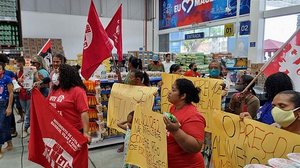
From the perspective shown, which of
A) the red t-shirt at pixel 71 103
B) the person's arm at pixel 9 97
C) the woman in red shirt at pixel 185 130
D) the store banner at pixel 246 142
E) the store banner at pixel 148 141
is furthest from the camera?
the person's arm at pixel 9 97

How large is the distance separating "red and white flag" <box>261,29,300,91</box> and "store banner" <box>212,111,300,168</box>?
2.44 feet

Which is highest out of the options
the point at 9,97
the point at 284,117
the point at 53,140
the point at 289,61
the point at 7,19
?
the point at 7,19

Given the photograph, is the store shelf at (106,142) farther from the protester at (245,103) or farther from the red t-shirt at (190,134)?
the red t-shirt at (190,134)

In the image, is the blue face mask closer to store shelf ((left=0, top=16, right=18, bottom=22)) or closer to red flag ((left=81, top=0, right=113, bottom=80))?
red flag ((left=81, top=0, right=113, bottom=80))

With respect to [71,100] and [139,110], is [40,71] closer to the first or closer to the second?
[71,100]

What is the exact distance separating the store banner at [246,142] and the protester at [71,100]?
1118 mm

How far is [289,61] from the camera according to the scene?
222cm

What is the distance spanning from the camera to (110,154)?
4023 millimetres

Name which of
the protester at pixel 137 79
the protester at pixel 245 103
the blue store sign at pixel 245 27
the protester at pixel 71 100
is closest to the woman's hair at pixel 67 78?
the protester at pixel 71 100

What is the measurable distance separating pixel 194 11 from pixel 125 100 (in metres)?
10.6

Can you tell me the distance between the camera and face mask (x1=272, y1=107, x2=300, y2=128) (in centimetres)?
145

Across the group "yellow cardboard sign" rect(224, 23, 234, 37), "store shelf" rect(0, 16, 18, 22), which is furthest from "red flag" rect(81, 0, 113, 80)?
"yellow cardboard sign" rect(224, 23, 234, 37)

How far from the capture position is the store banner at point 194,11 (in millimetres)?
10594

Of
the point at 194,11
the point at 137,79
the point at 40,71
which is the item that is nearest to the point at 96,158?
the point at 137,79
